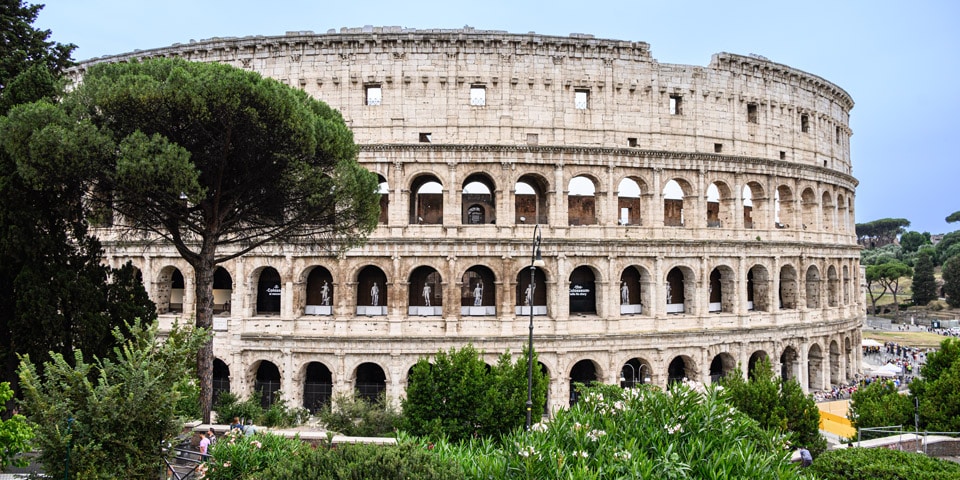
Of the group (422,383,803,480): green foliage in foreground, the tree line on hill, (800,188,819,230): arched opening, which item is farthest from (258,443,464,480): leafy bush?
the tree line on hill

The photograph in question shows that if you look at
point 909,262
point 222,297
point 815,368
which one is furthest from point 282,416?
point 909,262

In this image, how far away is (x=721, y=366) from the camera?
23.9m

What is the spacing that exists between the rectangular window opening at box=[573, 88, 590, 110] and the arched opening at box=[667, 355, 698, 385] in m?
10.9

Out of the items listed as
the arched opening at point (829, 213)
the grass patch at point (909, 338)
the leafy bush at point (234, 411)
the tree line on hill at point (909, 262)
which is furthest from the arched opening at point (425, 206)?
the tree line on hill at point (909, 262)

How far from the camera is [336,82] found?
834 inches

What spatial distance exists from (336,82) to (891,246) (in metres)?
101

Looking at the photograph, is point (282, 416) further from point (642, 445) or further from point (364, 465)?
point (642, 445)

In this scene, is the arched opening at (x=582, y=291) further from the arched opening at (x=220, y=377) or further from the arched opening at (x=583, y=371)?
the arched opening at (x=220, y=377)

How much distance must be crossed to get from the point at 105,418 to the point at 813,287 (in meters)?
27.5

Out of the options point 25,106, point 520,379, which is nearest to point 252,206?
point 25,106

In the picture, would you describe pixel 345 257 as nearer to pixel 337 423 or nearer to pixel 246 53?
pixel 337 423

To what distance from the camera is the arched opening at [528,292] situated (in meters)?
21.5

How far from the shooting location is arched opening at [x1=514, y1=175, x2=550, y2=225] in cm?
2228

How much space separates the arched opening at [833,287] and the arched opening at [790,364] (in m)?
4.11
